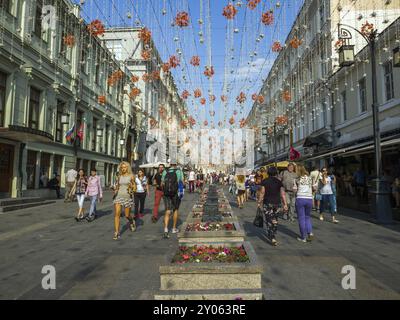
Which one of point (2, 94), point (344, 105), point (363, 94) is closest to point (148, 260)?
point (2, 94)

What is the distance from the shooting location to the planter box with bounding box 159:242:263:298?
397 centimetres

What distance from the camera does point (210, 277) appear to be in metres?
4.02

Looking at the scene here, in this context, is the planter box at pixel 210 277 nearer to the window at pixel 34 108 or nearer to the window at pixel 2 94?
the window at pixel 2 94

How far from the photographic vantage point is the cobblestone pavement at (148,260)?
457 centimetres

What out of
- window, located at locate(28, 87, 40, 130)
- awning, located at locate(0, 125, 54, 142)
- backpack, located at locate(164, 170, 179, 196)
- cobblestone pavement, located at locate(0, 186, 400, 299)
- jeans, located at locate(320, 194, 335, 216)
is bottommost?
cobblestone pavement, located at locate(0, 186, 400, 299)

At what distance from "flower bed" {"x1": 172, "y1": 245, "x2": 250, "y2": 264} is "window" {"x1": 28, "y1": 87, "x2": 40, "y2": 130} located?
17458 millimetres

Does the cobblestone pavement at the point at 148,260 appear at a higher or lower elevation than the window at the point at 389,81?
lower

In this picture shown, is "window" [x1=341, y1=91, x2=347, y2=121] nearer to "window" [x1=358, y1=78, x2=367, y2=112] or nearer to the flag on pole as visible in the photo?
"window" [x1=358, y1=78, x2=367, y2=112]

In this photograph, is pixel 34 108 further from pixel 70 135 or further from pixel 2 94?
pixel 70 135

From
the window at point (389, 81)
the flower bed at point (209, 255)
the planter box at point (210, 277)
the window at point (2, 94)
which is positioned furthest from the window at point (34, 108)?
the window at point (389, 81)

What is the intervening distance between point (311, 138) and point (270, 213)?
18708mm

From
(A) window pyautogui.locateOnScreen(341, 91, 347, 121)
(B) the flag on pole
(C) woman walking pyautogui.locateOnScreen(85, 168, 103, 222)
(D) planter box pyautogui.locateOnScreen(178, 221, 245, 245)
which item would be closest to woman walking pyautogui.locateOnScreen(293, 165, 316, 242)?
(D) planter box pyautogui.locateOnScreen(178, 221, 245, 245)

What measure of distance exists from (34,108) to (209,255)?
61.5ft

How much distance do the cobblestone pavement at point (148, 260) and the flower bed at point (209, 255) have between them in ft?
0.80
